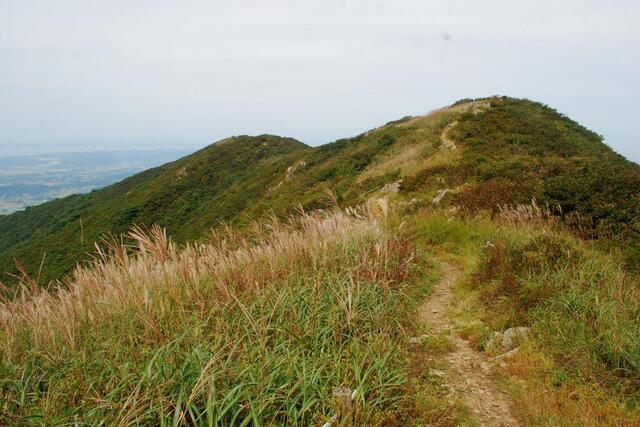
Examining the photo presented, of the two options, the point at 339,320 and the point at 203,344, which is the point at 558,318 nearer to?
the point at 339,320

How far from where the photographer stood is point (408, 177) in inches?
563

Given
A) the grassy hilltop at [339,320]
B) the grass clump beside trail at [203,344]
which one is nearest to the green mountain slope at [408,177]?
the grassy hilltop at [339,320]

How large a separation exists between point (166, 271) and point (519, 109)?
25.0 m

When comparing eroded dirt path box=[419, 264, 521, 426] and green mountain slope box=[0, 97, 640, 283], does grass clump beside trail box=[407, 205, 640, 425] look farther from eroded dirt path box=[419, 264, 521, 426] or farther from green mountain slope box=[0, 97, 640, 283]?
green mountain slope box=[0, 97, 640, 283]

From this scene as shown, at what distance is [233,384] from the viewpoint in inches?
113

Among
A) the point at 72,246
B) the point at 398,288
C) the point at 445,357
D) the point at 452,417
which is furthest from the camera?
the point at 72,246

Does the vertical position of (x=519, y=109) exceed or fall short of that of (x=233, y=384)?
it exceeds it

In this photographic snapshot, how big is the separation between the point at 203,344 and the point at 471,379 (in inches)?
105

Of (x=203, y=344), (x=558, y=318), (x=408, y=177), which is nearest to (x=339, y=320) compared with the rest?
(x=203, y=344)

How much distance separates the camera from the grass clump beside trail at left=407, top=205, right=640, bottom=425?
3357 mm

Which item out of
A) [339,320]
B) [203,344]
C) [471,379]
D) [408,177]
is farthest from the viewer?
[408,177]

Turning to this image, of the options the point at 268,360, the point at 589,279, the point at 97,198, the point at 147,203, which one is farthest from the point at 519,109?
the point at 97,198

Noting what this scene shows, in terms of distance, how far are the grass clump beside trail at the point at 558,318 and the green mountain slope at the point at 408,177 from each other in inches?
69.9

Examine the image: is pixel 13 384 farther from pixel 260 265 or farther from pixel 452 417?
pixel 452 417
